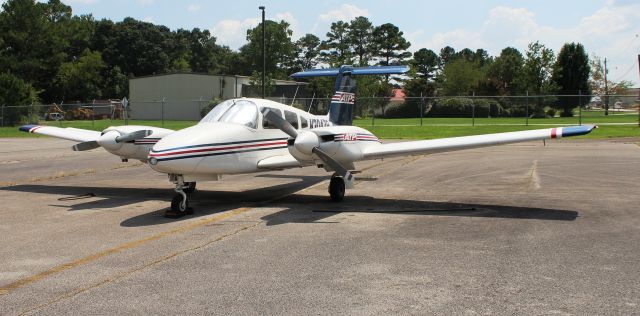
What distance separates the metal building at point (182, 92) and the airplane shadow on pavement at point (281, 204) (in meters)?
55.2

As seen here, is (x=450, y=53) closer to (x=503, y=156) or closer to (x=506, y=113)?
(x=506, y=113)

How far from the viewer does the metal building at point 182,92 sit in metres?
72.9

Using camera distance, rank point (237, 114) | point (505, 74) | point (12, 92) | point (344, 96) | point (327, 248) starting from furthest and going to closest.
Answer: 1. point (505, 74)
2. point (12, 92)
3. point (344, 96)
4. point (237, 114)
5. point (327, 248)

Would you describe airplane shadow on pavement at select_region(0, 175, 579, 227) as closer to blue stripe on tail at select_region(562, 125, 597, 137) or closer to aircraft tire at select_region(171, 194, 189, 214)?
aircraft tire at select_region(171, 194, 189, 214)

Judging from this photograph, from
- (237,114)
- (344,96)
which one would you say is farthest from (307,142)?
(344,96)

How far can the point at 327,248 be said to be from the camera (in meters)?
8.57

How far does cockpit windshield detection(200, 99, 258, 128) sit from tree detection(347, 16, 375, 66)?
12151cm

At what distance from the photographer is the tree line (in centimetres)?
7669

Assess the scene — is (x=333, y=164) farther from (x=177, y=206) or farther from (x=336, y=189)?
(x=177, y=206)

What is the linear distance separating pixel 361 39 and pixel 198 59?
131ft

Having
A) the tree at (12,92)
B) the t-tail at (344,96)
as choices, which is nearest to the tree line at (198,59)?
the tree at (12,92)

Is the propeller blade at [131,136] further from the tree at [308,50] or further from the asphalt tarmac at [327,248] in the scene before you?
the tree at [308,50]

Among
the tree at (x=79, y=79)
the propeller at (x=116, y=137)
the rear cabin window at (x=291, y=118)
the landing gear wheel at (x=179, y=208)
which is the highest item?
the tree at (x=79, y=79)

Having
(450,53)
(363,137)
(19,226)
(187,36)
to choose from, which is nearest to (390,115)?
(363,137)
